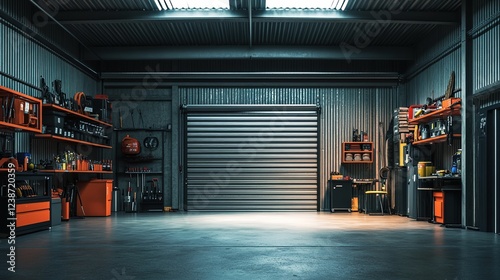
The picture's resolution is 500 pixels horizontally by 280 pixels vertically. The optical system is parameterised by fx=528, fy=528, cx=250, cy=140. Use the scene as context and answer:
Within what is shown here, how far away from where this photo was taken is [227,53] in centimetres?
1359

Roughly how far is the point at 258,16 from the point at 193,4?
1.36m

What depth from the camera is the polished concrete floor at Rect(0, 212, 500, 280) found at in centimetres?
495

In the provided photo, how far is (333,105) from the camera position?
14.6 metres

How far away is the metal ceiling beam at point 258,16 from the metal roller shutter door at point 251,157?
A: 3.89 meters

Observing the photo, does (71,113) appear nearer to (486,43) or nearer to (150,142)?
(150,142)

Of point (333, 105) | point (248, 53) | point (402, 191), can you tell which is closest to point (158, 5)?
point (248, 53)

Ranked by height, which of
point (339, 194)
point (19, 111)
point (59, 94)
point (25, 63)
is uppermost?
Result: point (25, 63)

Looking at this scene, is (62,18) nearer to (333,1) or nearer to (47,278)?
(333,1)

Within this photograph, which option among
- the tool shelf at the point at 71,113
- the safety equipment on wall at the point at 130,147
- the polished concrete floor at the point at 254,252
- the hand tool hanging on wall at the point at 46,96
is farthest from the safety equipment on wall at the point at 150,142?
the polished concrete floor at the point at 254,252

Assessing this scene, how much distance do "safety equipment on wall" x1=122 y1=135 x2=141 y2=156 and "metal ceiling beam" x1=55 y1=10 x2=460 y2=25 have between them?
12.5 feet

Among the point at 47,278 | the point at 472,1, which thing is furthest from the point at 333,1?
the point at 47,278

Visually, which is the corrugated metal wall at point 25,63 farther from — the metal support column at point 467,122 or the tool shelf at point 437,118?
the metal support column at point 467,122

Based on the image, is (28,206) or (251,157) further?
(251,157)

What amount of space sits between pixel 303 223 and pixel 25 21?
6.67 meters
